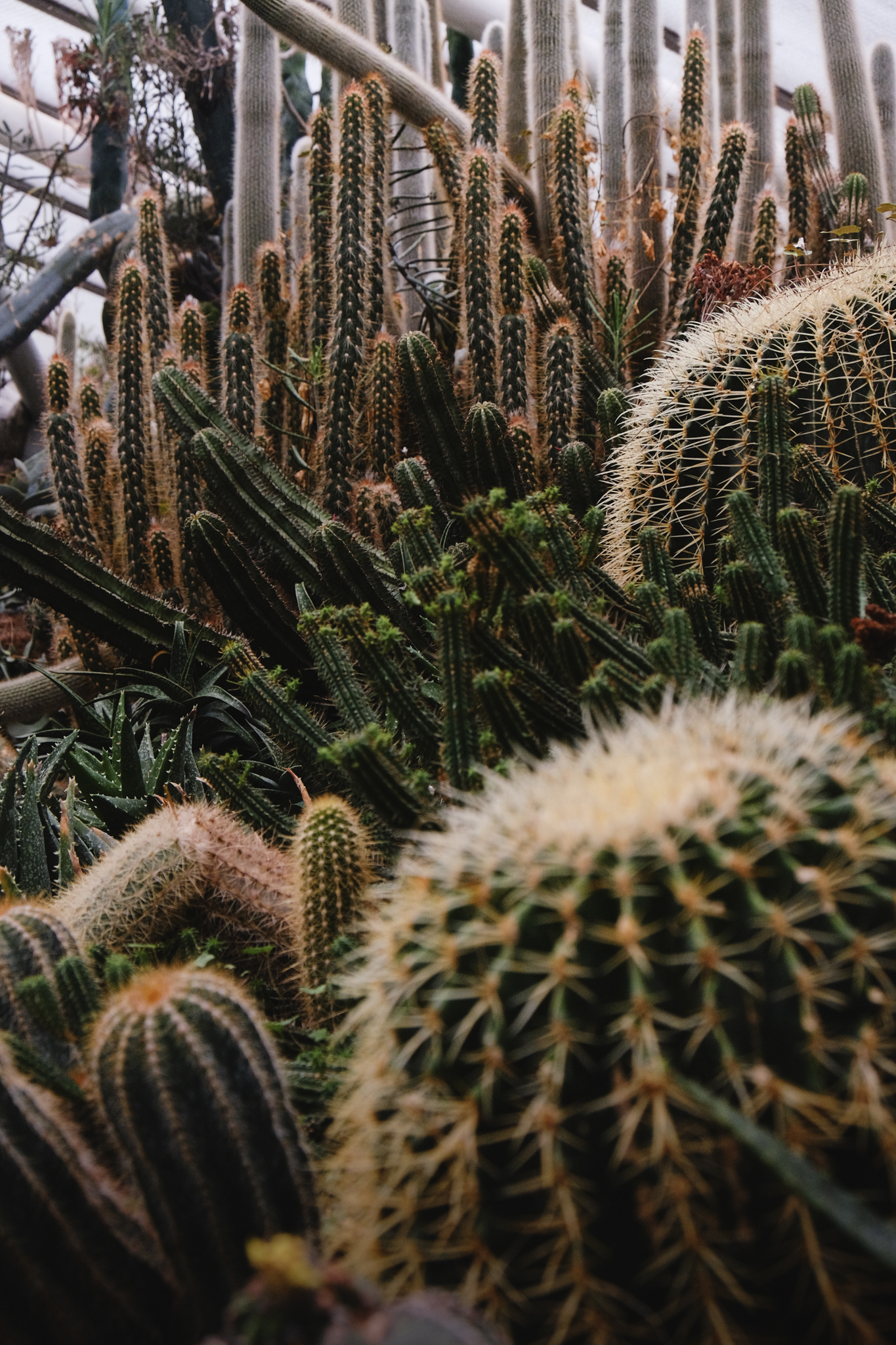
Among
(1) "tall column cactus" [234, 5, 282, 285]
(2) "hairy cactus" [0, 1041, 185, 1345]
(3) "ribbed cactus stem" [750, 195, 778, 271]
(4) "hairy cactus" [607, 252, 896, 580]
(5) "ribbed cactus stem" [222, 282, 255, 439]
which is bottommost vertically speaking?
(2) "hairy cactus" [0, 1041, 185, 1345]

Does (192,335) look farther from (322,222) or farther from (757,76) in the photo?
(757,76)

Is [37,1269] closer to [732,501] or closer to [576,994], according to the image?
[576,994]

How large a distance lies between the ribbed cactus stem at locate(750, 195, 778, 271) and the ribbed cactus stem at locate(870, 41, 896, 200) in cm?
120

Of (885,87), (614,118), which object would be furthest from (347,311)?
(885,87)

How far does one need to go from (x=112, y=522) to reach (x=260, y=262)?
1.19 m

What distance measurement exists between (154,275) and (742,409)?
2.52m

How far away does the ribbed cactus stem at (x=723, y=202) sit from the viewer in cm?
367

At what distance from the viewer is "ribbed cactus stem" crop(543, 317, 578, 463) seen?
332cm

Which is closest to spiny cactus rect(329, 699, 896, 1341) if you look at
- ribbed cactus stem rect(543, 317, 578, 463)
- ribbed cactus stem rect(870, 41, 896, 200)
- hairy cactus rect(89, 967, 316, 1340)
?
hairy cactus rect(89, 967, 316, 1340)

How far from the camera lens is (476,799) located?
1.20 metres

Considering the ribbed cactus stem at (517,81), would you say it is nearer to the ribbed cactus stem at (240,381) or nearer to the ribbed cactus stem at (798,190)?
the ribbed cactus stem at (798,190)

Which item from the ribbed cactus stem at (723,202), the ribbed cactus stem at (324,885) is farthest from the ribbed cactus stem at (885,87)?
the ribbed cactus stem at (324,885)

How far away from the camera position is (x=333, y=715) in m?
2.77

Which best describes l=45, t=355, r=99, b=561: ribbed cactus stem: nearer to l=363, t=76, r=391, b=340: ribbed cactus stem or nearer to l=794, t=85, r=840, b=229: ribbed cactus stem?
l=363, t=76, r=391, b=340: ribbed cactus stem
